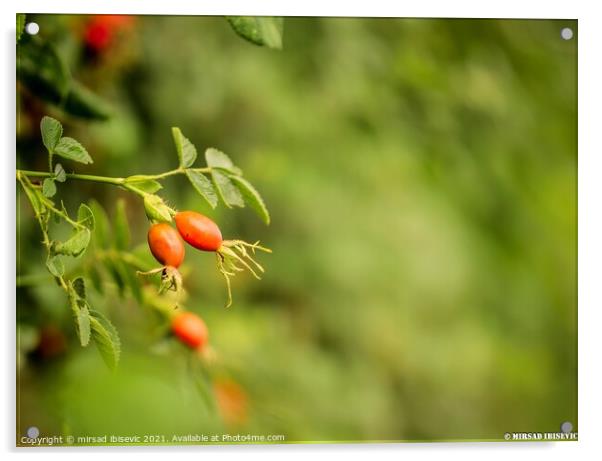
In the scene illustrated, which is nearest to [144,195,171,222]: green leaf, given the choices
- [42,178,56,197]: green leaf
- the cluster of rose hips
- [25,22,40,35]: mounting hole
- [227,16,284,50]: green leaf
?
the cluster of rose hips

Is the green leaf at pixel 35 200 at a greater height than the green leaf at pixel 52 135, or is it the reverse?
the green leaf at pixel 52 135

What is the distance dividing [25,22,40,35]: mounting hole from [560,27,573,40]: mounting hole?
0.85 m

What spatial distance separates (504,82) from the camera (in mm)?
1530

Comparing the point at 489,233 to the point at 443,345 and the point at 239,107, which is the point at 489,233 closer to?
the point at 443,345

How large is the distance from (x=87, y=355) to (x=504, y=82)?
3.13 feet

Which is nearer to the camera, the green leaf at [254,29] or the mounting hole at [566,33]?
the green leaf at [254,29]

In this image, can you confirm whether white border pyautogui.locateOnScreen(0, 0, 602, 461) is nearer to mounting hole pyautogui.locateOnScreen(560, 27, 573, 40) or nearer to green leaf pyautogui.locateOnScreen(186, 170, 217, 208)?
mounting hole pyautogui.locateOnScreen(560, 27, 573, 40)

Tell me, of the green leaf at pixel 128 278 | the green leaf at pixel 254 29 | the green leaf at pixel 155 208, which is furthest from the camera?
the green leaf at pixel 128 278

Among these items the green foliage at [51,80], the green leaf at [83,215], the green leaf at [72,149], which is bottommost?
the green leaf at [83,215]

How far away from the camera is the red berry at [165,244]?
28.2 inches

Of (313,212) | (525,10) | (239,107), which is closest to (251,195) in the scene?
(525,10)

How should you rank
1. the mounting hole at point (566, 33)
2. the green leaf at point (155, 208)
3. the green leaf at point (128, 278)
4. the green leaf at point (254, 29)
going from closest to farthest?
the green leaf at point (155, 208) → the green leaf at point (254, 29) → the green leaf at point (128, 278) → the mounting hole at point (566, 33)

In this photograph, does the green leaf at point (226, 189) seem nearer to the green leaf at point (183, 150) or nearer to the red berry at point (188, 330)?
the green leaf at point (183, 150)
